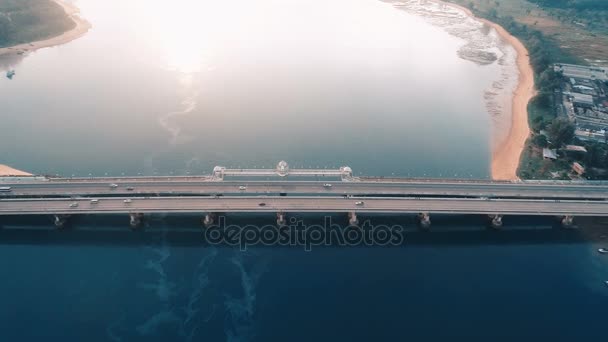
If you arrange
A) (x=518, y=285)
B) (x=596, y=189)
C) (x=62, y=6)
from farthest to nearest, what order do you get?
(x=62, y=6) < (x=596, y=189) < (x=518, y=285)

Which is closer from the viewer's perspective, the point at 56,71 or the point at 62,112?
the point at 62,112

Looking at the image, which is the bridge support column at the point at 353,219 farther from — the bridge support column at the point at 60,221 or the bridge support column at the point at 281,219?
the bridge support column at the point at 60,221

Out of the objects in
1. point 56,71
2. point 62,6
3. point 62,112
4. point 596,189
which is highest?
point 62,6

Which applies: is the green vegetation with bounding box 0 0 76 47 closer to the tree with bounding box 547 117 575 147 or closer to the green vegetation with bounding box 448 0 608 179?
the green vegetation with bounding box 448 0 608 179

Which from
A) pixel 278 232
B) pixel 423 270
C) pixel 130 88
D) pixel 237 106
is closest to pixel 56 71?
pixel 130 88

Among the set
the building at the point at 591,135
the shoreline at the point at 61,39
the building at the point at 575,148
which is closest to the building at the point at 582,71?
the building at the point at 591,135

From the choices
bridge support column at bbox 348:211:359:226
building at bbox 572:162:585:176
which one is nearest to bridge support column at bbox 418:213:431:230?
bridge support column at bbox 348:211:359:226

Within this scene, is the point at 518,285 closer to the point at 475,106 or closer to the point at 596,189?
the point at 596,189

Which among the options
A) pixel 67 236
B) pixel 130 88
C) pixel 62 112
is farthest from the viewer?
pixel 130 88
